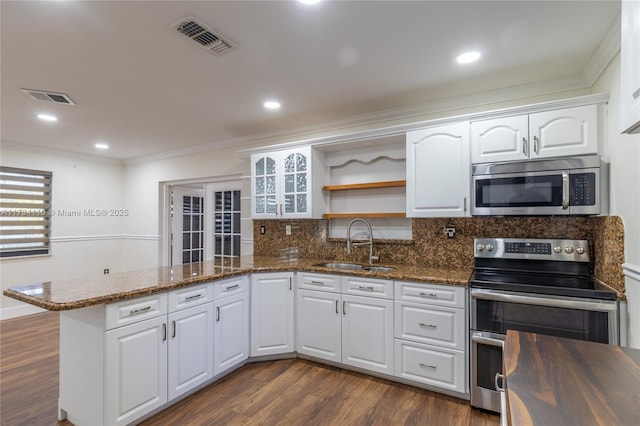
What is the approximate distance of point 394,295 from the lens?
259 centimetres

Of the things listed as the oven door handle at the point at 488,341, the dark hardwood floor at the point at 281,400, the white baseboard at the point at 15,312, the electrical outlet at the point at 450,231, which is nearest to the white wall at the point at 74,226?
the white baseboard at the point at 15,312

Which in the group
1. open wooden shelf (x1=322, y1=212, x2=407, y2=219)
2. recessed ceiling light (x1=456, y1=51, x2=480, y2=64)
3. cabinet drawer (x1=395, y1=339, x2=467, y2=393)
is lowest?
cabinet drawer (x1=395, y1=339, x2=467, y2=393)

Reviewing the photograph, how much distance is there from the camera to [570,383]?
885 millimetres

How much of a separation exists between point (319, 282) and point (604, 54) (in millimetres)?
2644

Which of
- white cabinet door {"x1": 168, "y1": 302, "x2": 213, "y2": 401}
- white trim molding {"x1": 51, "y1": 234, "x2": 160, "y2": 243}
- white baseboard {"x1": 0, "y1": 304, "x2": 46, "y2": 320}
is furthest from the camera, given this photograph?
white trim molding {"x1": 51, "y1": 234, "x2": 160, "y2": 243}

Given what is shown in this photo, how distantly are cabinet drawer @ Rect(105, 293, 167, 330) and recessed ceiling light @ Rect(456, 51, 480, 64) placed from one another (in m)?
2.64

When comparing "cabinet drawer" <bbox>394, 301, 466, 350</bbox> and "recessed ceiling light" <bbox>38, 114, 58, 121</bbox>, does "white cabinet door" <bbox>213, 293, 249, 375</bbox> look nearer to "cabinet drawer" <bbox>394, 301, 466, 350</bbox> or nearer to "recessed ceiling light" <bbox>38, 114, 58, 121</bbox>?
"cabinet drawer" <bbox>394, 301, 466, 350</bbox>

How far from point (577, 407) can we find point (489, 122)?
86.0 inches

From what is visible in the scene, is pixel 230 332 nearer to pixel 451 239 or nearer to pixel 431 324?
pixel 431 324

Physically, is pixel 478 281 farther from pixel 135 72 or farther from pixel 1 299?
pixel 1 299

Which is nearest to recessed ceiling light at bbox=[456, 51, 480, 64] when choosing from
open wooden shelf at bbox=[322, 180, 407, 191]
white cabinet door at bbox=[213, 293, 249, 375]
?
open wooden shelf at bbox=[322, 180, 407, 191]

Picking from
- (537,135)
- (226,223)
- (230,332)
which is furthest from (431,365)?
(226,223)

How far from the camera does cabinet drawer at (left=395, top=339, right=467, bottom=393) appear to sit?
2355 millimetres

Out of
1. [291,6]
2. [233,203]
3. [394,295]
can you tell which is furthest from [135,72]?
[394,295]
